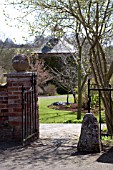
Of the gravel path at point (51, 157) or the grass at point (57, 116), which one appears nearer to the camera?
the gravel path at point (51, 157)

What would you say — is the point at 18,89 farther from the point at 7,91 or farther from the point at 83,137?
the point at 83,137

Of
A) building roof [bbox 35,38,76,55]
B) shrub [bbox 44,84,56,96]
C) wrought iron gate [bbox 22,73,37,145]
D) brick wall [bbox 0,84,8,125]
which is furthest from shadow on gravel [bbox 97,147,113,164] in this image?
shrub [bbox 44,84,56,96]

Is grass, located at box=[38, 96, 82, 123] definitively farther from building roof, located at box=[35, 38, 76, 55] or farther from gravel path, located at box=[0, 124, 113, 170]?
gravel path, located at box=[0, 124, 113, 170]

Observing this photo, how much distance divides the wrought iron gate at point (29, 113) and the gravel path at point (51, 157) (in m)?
0.19

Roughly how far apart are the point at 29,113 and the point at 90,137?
1554 mm

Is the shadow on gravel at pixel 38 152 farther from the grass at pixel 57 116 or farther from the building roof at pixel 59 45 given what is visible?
the grass at pixel 57 116

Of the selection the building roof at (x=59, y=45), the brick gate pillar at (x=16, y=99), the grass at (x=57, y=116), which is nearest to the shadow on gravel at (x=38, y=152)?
the brick gate pillar at (x=16, y=99)

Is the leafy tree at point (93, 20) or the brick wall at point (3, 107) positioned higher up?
the leafy tree at point (93, 20)

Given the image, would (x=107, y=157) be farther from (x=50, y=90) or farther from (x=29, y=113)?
(x=50, y=90)

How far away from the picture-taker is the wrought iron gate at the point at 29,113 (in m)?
6.69

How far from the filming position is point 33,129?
285 inches

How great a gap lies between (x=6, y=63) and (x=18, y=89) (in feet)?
71.2

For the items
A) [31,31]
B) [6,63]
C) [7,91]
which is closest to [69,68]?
[6,63]

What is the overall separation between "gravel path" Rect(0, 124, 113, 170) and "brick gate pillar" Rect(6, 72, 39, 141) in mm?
403
